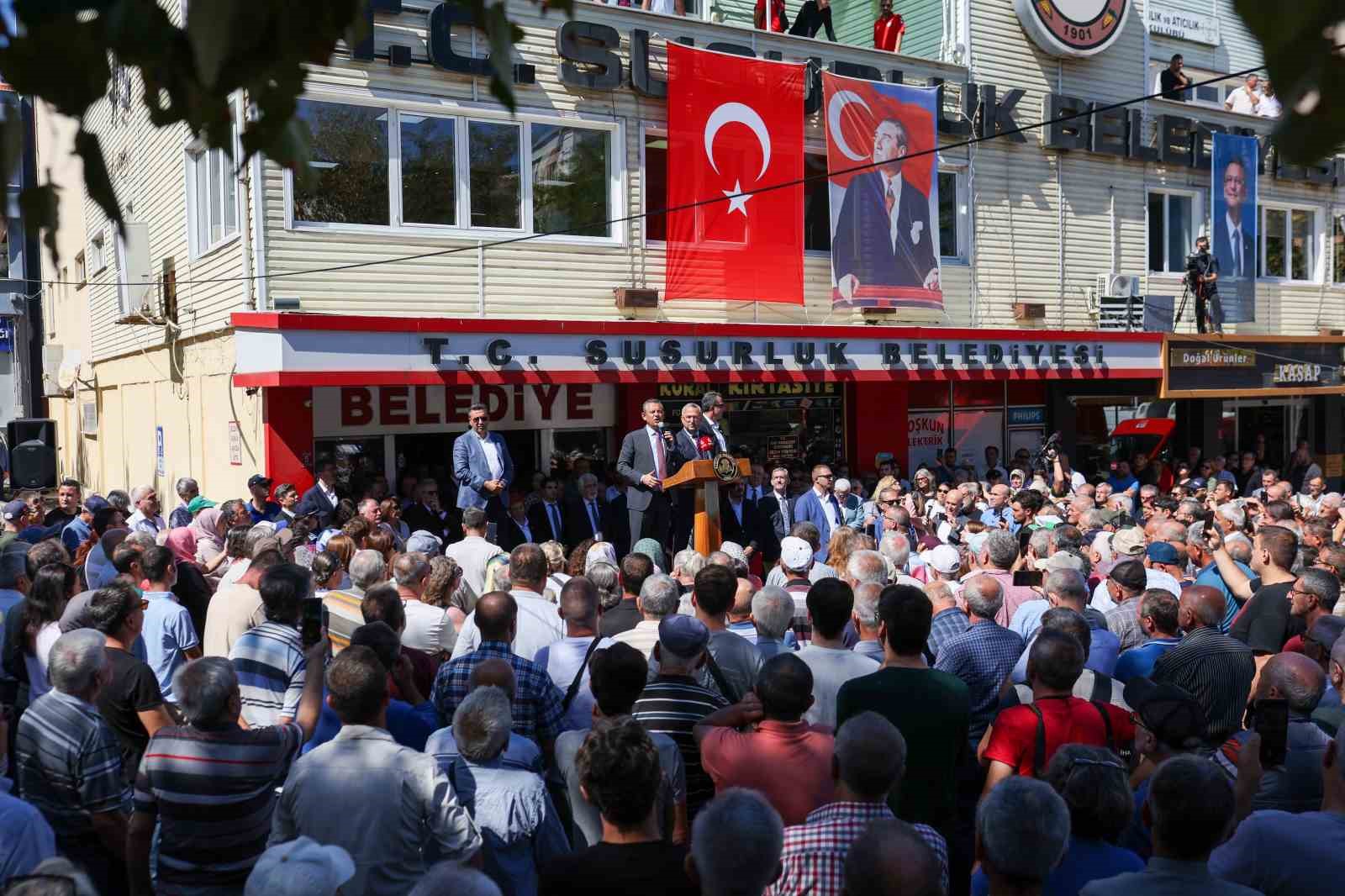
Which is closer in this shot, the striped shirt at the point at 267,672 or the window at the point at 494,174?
the striped shirt at the point at 267,672

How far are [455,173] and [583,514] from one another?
443cm

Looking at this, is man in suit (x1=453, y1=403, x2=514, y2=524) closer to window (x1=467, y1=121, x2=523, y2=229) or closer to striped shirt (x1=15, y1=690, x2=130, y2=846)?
window (x1=467, y1=121, x2=523, y2=229)

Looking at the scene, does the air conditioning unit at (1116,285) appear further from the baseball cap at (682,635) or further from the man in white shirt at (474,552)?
the baseball cap at (682,635)

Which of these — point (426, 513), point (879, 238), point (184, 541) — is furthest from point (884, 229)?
point (184, 541)

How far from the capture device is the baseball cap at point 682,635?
4766 mm

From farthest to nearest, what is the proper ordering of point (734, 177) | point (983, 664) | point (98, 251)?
point (98, 251) < point (734, 177) < point (983, 664)

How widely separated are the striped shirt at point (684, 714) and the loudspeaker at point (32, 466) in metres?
18.4

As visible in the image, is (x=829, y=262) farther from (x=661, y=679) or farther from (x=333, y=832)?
(x=333, y=832)

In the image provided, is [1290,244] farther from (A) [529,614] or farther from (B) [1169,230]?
(A) [529,614]

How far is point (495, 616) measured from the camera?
530 centimetres

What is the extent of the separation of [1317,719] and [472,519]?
5.90 m

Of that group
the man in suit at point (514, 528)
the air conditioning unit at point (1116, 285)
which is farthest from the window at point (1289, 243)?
the man in suit at point (514, 528)

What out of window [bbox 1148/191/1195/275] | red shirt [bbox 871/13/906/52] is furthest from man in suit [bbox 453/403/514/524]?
window [bbox 1148/191/1195/275]

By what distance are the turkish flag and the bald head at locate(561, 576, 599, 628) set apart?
8892 millimetres
